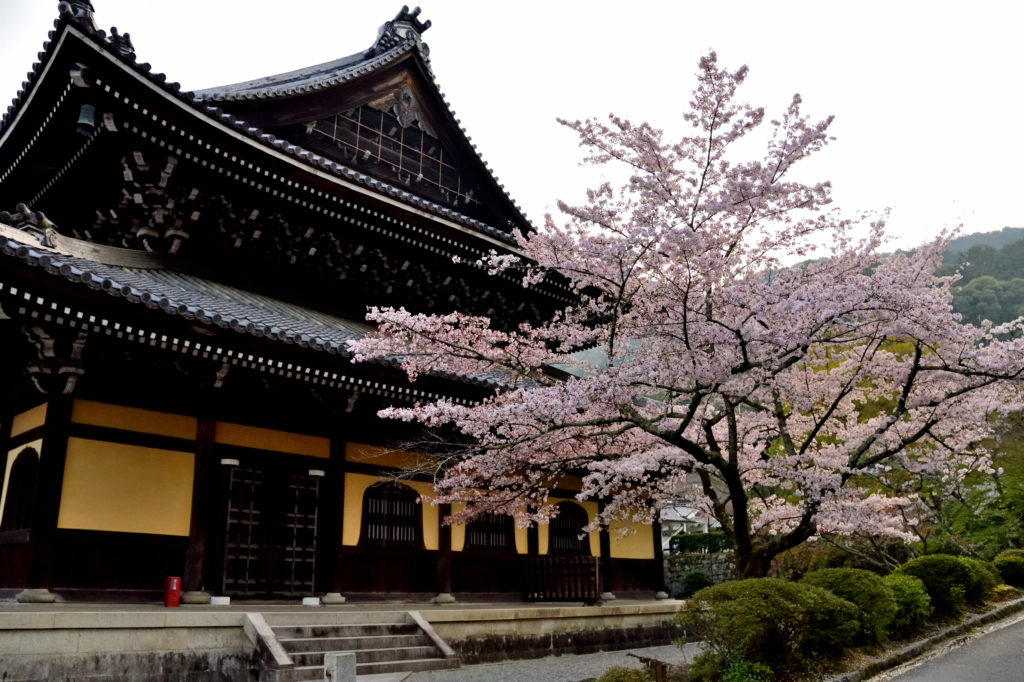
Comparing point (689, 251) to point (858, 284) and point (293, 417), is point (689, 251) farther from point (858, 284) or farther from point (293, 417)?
point (293, 417)

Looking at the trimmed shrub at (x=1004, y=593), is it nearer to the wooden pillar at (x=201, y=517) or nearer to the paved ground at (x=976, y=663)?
the paved ground at (x=976, y=663)

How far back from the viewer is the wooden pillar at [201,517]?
8539 millimetres

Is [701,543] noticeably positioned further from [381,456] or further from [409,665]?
[409,665]

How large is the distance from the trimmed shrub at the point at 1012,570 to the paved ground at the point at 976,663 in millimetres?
5793

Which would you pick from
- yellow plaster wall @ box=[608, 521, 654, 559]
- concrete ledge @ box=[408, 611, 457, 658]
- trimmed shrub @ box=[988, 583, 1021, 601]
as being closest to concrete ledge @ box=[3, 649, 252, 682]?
concrete ledge @ box=[408, 611, 457, 658]

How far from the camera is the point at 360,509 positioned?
34.6 feet

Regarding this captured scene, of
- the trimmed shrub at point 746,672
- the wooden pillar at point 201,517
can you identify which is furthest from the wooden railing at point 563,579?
the wooden pillar at point 201,517

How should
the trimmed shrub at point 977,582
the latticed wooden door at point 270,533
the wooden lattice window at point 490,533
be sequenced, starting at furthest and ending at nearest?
the trimmed shrub at point 977,582 → the wooden lattice window at point 490,533 → the latticed wooden door at point 270,533

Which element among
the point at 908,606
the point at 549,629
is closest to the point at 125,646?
the point at 549,629

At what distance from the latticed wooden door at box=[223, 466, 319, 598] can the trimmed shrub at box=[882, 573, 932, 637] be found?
8.07 meters

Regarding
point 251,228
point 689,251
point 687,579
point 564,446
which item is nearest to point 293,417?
point 251,228

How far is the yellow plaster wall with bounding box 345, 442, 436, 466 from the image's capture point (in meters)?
10.6

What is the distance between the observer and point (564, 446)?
10.1 meters

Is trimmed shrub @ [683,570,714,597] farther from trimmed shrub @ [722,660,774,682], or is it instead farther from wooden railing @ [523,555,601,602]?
trimmed shrub @ [722,660,774,682]
